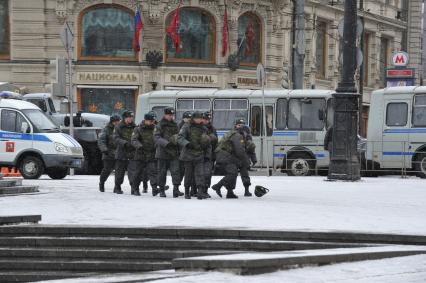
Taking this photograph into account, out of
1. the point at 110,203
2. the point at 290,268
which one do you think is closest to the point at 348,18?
the point at 110,203

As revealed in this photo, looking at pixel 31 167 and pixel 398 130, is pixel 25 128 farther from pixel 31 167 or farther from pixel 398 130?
pixel 398 130

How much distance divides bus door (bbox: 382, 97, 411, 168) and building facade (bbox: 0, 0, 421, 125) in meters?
11.2

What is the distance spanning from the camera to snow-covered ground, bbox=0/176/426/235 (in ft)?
49.5

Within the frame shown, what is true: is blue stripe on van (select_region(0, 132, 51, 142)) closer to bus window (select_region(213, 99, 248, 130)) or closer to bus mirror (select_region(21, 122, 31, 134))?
bus mirror (select_region(21, 122, 31, 134))

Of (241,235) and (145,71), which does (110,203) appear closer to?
(241,235)

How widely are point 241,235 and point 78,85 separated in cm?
3351

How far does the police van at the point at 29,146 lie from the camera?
2875 centimetres

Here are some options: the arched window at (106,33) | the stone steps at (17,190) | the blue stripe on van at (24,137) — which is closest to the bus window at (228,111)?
the blue stripe on van at (24,137)

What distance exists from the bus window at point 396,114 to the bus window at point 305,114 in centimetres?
216

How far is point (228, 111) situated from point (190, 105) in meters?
1.36

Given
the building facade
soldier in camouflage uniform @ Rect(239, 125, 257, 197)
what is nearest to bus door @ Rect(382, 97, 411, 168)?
soldier in camouflage uniform @ Rect(239, 125, 257, 197)

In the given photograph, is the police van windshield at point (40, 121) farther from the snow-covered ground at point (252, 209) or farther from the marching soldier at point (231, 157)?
the marching soldier at point (231, 157)

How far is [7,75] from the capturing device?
4634cm

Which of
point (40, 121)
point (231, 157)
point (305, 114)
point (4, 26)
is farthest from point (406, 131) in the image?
point (4, 26)
